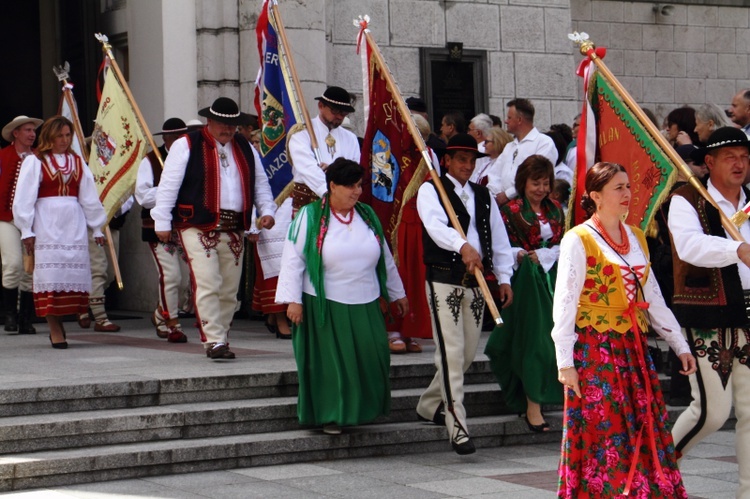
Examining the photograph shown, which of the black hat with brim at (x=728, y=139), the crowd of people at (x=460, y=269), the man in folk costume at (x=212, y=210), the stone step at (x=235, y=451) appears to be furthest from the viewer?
the man in folk costume at (x=212, y=210)

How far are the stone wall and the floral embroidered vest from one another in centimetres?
1165

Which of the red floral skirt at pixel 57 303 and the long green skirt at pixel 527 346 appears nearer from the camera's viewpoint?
the long green skirt at pixel 527 346

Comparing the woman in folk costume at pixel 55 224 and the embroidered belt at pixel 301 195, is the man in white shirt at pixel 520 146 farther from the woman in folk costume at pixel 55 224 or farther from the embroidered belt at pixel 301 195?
the woman in folk costume at pixel 55 224

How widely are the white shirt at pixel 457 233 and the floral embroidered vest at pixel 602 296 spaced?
2.13 m

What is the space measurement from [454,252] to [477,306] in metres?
0.39

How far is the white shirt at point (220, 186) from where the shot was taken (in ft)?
33.9

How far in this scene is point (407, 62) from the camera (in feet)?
49.9

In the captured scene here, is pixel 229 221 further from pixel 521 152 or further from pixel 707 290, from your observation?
pixel 707 290

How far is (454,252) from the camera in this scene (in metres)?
8.98

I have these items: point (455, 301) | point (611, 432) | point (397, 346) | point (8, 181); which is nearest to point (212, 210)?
point (397, 346)

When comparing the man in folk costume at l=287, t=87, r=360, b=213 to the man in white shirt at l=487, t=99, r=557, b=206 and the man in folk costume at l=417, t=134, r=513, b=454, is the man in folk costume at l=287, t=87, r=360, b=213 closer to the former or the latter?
the man in white shirt at l=487, t=99, r=557, b=206

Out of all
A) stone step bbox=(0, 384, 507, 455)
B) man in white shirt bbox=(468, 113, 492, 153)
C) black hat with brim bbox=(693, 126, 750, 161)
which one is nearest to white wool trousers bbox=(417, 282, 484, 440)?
stone step bbox=(0, 384, 507, 455)

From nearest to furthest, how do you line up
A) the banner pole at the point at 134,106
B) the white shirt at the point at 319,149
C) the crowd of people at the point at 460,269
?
the crowd of people at the point at 460,269, the white shirt at the point at 319,149, the banner pole at the point at 134,106

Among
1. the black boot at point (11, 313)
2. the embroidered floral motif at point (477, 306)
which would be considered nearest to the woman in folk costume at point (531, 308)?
the embroidered floral motif at point (477, 306)
